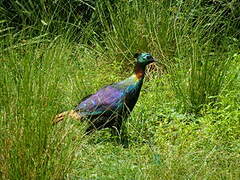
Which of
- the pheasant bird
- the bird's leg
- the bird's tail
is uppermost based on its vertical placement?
the bird's tail

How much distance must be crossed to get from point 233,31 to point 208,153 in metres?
3.45

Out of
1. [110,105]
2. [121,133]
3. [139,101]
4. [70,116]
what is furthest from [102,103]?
[139,101]

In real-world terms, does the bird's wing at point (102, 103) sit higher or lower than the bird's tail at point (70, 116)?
lower

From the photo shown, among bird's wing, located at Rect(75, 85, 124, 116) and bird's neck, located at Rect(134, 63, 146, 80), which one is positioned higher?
bird's neck, located at Rect(134, 63, 146, 80)

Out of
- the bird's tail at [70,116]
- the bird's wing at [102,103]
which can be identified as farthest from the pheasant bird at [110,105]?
the bird's tail at [70,116]

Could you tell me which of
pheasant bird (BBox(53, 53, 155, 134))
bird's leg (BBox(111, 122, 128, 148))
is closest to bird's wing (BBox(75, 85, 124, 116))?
pheasant bird (BBox(53, 53, 155, 134))

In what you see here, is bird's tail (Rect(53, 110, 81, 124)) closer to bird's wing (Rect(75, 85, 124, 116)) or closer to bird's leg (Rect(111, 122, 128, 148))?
bird's wing (Rect(75, 85, 124, 116))

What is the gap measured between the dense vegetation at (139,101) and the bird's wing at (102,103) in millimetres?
200

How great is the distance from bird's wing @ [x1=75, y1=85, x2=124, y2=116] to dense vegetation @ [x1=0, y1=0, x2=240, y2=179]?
20 centimetres

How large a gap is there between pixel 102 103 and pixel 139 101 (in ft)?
2.85

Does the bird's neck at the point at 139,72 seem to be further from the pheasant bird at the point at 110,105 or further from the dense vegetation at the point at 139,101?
the dense vegetation at the point at 139,101

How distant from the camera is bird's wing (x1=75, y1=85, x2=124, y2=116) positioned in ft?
15.9

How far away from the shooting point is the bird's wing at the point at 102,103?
4836 mm

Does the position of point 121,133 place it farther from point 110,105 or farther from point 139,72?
point 139,72
